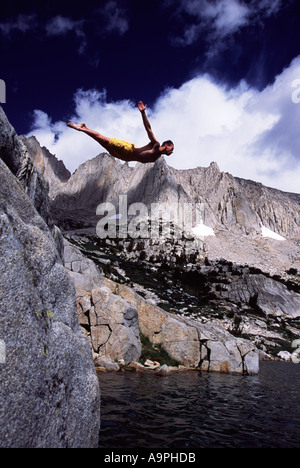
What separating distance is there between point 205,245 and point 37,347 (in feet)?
317

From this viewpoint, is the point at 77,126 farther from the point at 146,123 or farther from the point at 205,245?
the point at 205,245

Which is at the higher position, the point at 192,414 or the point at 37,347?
the point at 37,347

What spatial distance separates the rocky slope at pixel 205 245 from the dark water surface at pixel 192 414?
321 inches

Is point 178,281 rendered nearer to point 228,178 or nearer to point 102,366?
point 102,366

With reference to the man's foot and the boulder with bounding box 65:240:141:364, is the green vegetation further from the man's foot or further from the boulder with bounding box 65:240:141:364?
the man's foot

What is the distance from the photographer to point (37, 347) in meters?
3.47

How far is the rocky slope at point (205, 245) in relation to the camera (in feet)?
151

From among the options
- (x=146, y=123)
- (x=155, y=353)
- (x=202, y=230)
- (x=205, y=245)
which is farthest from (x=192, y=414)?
(x=202, y=230)

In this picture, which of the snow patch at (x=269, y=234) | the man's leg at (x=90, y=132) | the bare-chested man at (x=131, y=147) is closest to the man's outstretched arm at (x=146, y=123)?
the bare-chested man at (x=131, y=147)

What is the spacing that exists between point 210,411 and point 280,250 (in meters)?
118

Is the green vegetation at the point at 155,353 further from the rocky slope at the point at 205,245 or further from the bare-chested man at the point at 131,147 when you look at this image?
the rocky slope at the point at 205,245

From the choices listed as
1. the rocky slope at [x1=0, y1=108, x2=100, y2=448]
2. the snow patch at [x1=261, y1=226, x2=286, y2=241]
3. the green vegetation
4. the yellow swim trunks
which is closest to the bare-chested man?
the yellow swim trunks

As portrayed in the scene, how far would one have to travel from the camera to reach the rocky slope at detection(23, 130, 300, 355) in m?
45.9

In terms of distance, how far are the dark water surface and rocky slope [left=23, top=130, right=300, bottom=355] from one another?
8149 mm
